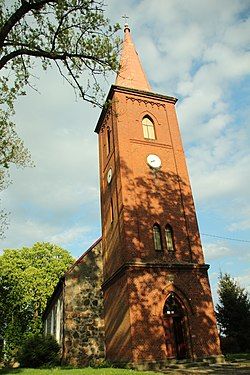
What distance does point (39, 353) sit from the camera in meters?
18.1

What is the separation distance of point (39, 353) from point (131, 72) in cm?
1795

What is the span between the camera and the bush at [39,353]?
1805cm

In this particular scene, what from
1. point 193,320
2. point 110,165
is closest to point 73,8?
point 110,165

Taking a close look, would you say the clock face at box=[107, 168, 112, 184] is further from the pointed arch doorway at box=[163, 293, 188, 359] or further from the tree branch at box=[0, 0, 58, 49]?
the tree branch at box=[0, 0, 58, 49]

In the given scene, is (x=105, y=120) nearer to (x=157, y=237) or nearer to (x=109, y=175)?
(x=109, y=175)

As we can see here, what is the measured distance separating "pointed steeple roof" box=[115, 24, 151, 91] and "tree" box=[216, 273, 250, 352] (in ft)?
50.7

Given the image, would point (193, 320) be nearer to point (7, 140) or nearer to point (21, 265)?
point (7, 140)

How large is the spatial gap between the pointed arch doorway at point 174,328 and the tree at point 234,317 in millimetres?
7297

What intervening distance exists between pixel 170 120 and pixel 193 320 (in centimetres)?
1205

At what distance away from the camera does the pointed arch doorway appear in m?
15.6

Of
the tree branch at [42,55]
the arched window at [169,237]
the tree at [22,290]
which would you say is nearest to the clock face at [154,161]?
the arched window at [169,237]

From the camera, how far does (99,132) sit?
82.2 ft

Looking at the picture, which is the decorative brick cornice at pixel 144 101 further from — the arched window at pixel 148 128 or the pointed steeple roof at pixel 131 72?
the arched window at pixel 148 128

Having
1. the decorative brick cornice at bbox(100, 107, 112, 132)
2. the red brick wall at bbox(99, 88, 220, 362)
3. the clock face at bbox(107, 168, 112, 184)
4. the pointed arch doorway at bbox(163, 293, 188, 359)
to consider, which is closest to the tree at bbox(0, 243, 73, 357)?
the red brick wall at bbox(99, 88, 220, 362)
